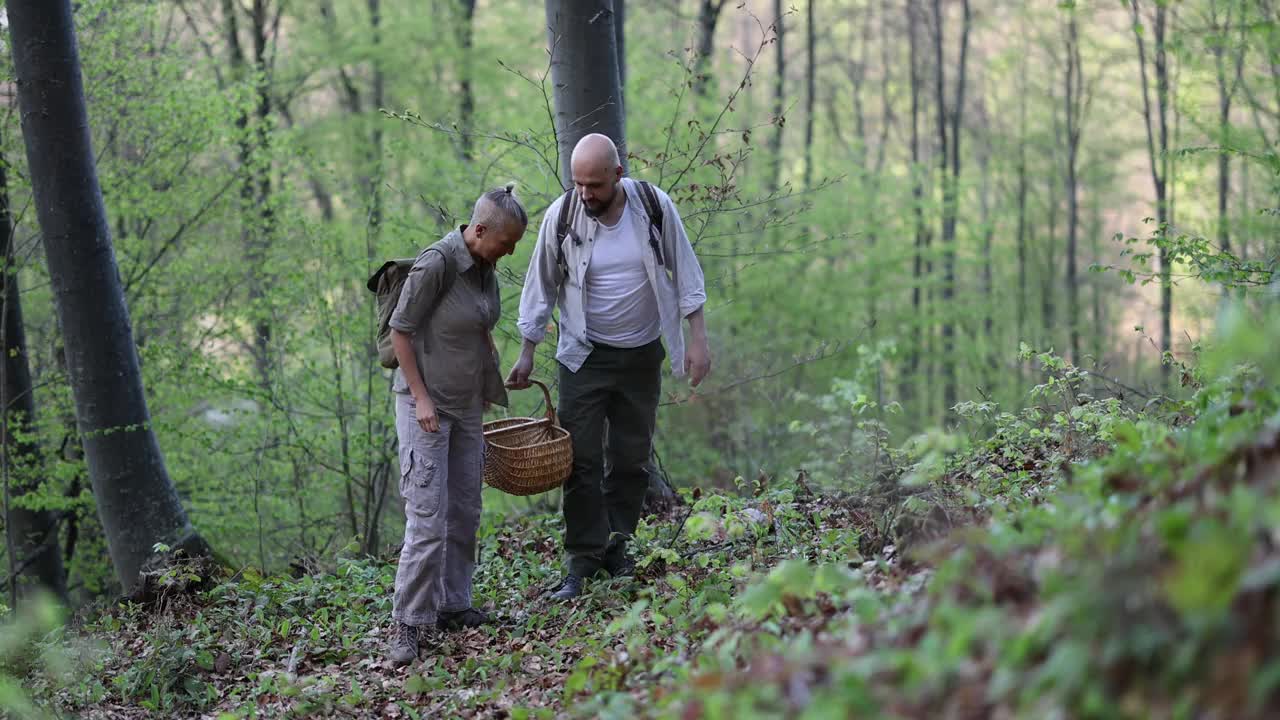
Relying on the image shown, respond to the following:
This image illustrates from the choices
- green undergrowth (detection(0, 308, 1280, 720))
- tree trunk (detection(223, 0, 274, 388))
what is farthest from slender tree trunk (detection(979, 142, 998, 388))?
green undergrowth (detection(0, 308, 1280, 720))

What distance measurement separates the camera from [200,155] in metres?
12.7

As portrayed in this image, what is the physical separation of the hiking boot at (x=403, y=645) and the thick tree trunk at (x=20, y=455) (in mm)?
5776

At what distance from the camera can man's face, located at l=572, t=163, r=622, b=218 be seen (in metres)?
5.00

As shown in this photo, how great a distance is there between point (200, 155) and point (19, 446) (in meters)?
4.09

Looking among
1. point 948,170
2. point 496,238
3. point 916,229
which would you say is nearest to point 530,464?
point 496,238

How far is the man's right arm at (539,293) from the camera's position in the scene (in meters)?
5.30

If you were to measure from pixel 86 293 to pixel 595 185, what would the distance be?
407cm

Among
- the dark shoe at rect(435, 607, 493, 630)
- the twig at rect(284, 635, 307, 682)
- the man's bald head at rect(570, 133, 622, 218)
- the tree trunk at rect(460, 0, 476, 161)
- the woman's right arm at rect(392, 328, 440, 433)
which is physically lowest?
the twig at rect(284, 635, 307, 682)

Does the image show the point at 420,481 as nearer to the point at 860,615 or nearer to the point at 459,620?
the point at 459,620

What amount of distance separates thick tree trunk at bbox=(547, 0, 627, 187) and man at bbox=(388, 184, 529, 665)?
160 cm

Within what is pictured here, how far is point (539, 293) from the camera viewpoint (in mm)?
5387

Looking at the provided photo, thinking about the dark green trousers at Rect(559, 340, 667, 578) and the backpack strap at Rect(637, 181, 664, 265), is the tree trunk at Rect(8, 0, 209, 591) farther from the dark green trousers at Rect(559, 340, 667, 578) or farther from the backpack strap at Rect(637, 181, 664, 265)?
the backpack strap at Rect(637, 181, 664, 265)

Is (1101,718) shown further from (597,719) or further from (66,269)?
(66,269)

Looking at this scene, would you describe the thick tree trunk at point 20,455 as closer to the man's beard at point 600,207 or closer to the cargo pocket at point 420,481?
the cargo pocket at point 420,481
